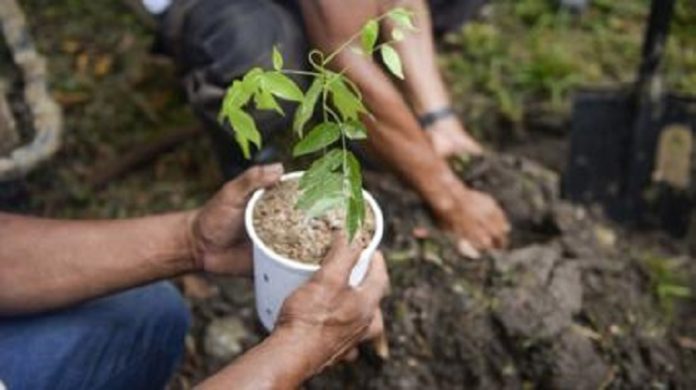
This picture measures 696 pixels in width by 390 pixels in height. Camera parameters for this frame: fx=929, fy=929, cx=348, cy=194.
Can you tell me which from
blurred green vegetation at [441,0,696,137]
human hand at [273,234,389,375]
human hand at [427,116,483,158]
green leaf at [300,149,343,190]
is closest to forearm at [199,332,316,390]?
human hand at [273,234,389,375]

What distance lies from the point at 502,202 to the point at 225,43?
0.79 meters

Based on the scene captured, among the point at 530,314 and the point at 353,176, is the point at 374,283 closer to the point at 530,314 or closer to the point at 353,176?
the point at 353,176

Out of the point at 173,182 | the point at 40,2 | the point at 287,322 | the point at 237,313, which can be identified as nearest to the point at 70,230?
the point at 287,322

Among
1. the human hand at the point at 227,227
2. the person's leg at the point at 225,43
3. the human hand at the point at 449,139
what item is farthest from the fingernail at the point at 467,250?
the human hand at the point at 227,227

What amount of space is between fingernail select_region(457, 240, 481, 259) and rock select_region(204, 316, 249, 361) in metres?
0.56

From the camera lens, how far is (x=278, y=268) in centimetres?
143

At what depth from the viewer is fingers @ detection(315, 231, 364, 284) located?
1383 millimetres

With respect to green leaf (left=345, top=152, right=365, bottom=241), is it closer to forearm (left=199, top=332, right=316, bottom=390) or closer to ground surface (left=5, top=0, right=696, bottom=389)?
forearm (left=199, top=332, right=316, bottom=390)

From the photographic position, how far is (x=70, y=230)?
5.53 ft

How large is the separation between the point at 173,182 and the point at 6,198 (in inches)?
21.5

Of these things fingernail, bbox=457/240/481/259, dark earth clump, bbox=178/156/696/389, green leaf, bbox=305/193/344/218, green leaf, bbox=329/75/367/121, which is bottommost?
dark earth clump, bbox=178/156/696/389

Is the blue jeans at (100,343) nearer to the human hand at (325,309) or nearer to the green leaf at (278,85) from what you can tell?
the human hand at (325,309)

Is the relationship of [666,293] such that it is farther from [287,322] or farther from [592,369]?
[287,322]

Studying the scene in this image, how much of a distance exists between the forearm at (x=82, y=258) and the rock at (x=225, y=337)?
1.91ft
